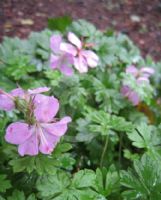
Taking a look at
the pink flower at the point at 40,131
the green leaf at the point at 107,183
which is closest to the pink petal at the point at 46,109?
the pink flower at the point at 40,131

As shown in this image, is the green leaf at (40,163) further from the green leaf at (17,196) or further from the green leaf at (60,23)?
the green leaf at (60,23)

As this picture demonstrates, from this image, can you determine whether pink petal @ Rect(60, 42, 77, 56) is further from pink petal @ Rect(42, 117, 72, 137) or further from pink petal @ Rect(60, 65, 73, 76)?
pink petal @ Rect(42, 117, 72, 137)

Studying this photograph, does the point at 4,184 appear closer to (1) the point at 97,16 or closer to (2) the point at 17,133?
(2) the point at 17,133

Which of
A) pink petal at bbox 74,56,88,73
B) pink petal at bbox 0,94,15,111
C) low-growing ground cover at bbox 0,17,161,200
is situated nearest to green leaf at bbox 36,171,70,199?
low-growing ground cover at bbox 0,17,161,200

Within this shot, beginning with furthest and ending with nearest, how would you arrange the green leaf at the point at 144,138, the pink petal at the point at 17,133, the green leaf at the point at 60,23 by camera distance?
the green leaf at the point at 60,23 < the green leaf at the point at 144,138 < the pink petal at the point at 17,133

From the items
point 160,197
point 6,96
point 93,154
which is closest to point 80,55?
point 93,154

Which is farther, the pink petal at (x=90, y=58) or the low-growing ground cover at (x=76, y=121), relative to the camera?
the pink petal at (x=90, y=58)
